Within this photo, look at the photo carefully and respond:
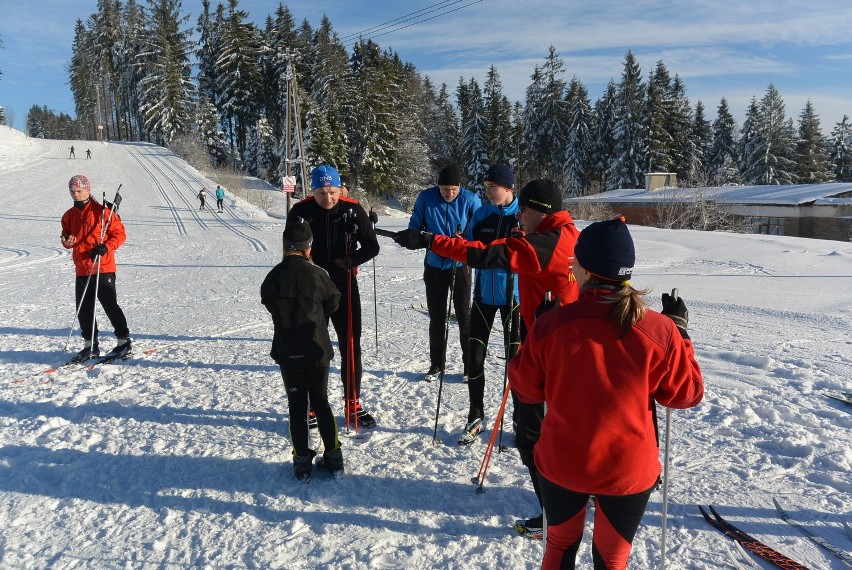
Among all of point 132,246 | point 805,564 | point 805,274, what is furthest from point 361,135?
point 805,564

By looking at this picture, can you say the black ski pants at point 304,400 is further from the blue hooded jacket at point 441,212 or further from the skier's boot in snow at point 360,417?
the blue hooded jacket at point 441,212

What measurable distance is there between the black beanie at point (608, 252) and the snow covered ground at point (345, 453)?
171cm

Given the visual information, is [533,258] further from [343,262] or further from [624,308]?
[343,262]

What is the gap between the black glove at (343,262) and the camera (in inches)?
167

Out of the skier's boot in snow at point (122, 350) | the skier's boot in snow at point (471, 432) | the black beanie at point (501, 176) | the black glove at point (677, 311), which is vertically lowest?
the skier's boot in snow at point (471, 432)

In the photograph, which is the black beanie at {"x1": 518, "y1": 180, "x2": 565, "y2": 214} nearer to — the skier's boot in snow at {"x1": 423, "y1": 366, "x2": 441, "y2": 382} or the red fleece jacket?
the red fleece jacket

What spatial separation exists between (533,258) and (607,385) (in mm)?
1055

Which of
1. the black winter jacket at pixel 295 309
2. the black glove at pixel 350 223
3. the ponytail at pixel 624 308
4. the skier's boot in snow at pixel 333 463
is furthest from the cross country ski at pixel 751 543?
the black glove at pixel 350 223

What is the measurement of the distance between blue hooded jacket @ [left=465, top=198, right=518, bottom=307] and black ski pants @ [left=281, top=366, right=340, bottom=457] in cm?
128

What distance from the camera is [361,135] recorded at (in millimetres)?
52031

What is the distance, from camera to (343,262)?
14.0ft

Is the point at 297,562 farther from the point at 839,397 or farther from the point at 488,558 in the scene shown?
the point at 839,397

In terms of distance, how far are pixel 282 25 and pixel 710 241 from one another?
58.5m

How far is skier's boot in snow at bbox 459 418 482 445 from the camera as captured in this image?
4.15m
